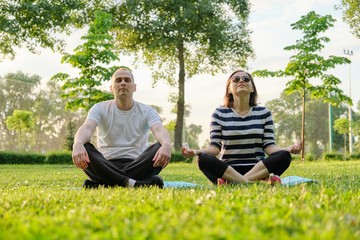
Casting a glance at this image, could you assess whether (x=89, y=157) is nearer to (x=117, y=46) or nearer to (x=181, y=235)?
(x=181, y=235)

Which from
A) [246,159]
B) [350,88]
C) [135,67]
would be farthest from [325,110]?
[246,159]

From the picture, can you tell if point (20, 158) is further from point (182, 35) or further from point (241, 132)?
point (241, 132)

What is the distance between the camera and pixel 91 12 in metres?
27.5

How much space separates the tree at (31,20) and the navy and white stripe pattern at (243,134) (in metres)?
17.1

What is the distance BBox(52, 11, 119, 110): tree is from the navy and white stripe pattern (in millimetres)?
15710

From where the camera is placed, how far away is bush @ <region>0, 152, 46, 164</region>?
2333 centimetres

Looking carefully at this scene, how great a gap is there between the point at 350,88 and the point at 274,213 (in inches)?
2068

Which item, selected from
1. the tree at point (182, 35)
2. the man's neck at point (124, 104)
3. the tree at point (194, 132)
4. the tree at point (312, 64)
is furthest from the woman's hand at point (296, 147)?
the tree at point (194, 132)

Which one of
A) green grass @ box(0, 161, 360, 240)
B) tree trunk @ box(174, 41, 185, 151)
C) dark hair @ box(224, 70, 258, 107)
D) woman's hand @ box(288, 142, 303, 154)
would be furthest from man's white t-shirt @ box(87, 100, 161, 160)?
tree trunk @ box(174, 41, 185, 151)

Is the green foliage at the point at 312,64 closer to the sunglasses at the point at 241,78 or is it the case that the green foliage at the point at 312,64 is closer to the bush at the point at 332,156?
the bush at the point at 332,156

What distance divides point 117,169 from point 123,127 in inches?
25.4

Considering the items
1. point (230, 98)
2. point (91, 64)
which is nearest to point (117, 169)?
point (230, 98)

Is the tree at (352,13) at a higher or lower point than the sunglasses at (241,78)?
higher

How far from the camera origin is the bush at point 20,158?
23328 millimetres
